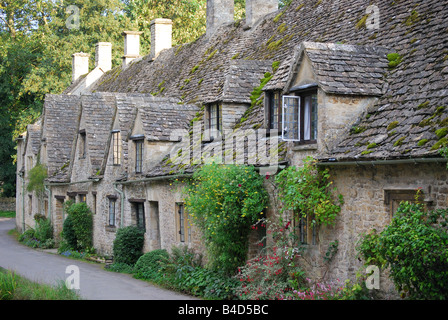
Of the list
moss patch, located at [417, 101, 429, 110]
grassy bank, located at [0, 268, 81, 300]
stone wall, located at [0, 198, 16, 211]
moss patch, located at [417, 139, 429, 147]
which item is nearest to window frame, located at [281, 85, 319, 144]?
moss patch, located at [417, 101, 429, 110]

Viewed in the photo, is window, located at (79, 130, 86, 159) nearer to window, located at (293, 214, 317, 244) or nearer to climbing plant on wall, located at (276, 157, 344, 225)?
window, located at (293, 214, 317, 244)

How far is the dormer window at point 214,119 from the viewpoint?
64.5 feet

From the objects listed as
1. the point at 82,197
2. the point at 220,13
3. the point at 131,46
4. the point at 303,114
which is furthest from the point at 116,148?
the point at 131,46

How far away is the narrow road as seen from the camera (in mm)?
16578

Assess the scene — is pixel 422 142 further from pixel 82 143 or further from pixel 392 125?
pixel 82 143

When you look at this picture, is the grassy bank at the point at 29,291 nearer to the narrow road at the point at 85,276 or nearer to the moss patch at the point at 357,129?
the narrow road at the point at 85,276

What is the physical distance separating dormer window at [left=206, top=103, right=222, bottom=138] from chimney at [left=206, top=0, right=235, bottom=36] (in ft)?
30.4

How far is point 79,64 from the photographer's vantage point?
48.7 metres

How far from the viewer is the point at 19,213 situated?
41281 mm

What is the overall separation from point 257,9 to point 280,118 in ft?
33.8

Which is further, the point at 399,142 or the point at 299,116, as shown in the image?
the point at 299,116

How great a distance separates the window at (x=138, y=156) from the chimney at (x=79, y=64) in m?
26.9
